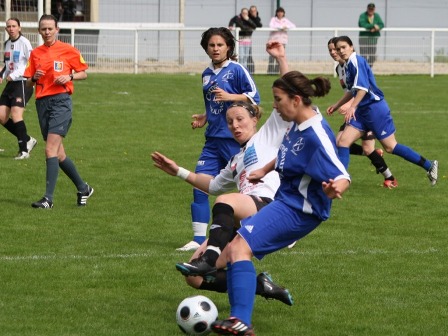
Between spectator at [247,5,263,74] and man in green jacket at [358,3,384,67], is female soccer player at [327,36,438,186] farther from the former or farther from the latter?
man in green jacket at [358,3,384,67]

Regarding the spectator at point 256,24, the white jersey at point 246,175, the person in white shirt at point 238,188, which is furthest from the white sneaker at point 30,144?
the spectator at point 256,24

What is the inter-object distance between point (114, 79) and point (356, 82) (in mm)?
17229

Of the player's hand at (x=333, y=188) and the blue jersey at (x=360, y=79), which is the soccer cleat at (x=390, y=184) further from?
the player's hand at (x=333, y=188)

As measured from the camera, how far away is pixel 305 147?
6.70m

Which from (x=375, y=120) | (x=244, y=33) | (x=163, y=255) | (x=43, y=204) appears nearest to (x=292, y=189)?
(x=163, y=255)

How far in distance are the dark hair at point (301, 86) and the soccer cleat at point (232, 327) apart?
1375 millimetres

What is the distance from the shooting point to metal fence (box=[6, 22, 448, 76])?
107 ft

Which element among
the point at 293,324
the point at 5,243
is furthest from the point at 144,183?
the point at 293,324

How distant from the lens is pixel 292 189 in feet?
22.4

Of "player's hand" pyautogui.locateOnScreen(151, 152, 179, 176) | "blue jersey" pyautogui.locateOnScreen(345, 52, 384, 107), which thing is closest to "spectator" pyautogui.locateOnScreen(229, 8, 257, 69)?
"blue jersey" pyautogui.locateOnScreen(345, 52, 384, 107)

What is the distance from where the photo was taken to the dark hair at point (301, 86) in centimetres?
667

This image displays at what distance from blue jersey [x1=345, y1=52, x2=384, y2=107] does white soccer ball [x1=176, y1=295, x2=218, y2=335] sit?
664 cm

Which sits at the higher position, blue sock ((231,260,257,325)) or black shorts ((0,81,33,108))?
black shorts ((0,81,33,108))

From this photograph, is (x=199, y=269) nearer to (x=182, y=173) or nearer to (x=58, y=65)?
(x=182, y=173)
